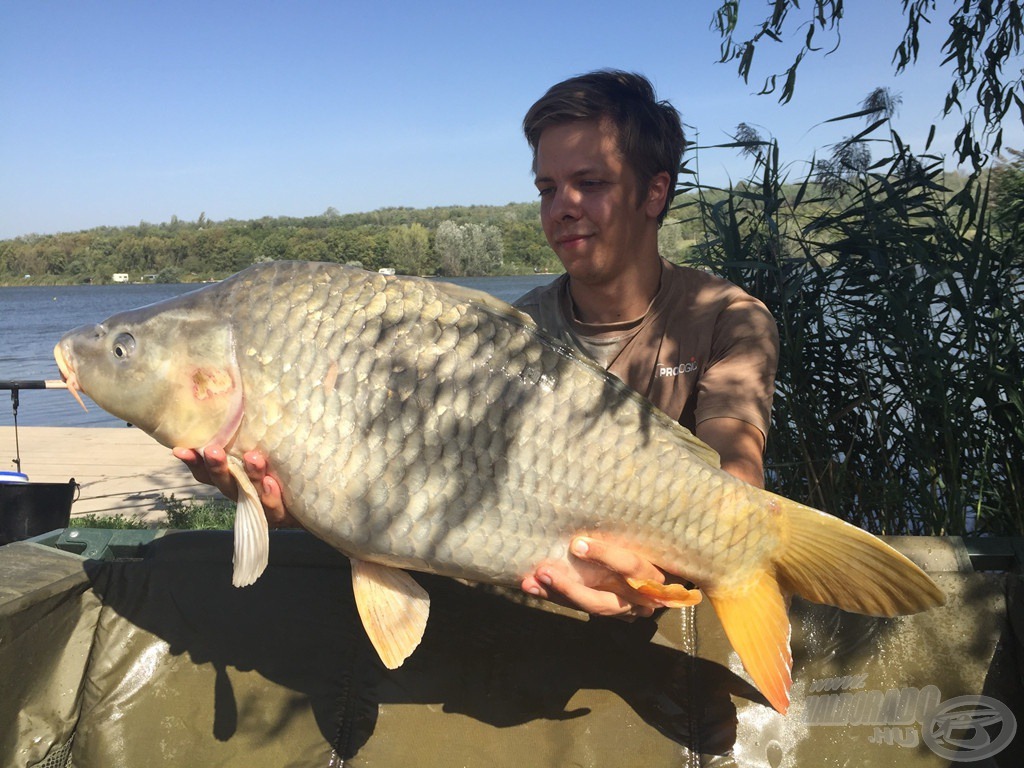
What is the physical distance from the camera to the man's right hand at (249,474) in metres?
1.40

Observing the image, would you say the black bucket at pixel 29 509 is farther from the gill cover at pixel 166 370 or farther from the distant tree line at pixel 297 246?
the distant tree line at pixel 297 246

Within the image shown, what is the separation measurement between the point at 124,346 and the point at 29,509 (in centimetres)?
189

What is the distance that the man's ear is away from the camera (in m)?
2.02

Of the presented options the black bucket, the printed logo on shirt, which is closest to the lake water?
the black bucket

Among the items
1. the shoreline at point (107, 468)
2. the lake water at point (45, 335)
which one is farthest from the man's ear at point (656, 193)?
the shoreline at point (107, 468)

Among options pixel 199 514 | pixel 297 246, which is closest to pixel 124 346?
pixel 199 514

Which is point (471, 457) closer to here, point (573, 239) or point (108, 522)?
point (573, 239)

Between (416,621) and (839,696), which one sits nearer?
(416,621)

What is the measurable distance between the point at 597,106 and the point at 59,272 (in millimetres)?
57996

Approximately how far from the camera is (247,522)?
4.69ft

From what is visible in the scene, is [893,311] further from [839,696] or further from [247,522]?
[247,522]

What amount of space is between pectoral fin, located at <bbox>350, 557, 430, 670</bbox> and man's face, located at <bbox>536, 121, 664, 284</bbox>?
0.83 m

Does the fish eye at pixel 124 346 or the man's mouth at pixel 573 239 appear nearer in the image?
the fish eye at pixel 124 346

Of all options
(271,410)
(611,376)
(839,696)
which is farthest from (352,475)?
(839,696)
